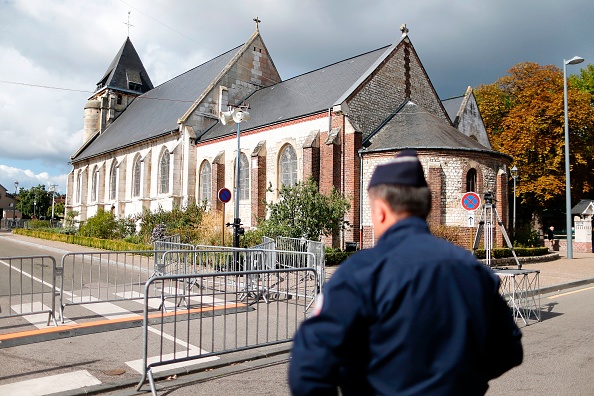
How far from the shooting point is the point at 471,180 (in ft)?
71.8

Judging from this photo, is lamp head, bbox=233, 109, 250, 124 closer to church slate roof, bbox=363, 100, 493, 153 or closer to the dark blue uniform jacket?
church slate roof, bbox=363, 100, 493, 153

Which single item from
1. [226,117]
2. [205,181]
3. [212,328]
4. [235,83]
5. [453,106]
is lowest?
[212,328]

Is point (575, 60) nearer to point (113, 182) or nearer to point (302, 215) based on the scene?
point (302, 215)

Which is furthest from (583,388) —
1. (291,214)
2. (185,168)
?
(185,168)

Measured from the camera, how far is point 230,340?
22.1 feet

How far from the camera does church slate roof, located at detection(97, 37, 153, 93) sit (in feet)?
148

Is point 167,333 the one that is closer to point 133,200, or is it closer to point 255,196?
point 255,196

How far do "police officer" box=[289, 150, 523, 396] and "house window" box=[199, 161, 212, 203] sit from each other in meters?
28.3

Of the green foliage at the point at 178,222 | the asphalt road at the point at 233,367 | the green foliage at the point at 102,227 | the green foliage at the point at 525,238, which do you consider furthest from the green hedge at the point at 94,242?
the green foliage at the point at 525,238

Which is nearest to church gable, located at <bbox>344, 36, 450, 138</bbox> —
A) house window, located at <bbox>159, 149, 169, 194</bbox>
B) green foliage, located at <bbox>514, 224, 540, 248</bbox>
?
green foliage, located at <bbox>514, 224, 540, 248</bbox>

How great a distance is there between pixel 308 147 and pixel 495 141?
62.5 feet

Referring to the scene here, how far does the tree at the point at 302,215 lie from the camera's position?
54.2 feet

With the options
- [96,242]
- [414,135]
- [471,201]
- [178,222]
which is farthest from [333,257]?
[96,242]

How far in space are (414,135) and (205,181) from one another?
46.6ft
